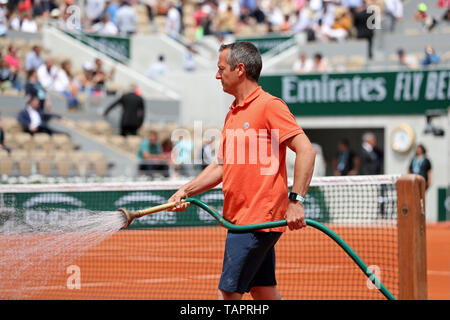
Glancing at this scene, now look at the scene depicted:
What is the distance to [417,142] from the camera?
22.5 meters

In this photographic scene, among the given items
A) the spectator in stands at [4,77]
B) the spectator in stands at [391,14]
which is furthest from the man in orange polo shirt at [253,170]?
A: the spectator in stands at [391,14]

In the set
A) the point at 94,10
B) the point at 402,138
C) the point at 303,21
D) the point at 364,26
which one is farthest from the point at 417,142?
the point at 94,10

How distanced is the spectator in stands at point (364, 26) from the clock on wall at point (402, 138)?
3.76 meters

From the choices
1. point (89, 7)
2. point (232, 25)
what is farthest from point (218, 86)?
point (89, 7)

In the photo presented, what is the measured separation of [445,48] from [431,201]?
5569mm

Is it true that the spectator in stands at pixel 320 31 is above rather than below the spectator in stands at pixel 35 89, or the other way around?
above

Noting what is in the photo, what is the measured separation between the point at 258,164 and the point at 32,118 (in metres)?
15.2

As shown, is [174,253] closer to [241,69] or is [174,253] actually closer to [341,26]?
[241,69]

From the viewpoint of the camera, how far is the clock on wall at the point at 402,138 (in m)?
22.5

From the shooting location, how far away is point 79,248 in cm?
570

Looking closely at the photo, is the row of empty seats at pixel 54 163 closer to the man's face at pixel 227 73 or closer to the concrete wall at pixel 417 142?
the concrete wall at pixel 417 142

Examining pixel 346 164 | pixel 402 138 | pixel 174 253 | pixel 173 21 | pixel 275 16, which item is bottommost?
pixel 174 253

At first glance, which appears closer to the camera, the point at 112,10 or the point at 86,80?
the point at 86,80

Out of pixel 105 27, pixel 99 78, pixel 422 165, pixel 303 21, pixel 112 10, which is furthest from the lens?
pixel 112 10
